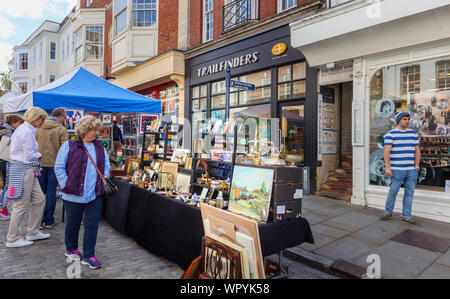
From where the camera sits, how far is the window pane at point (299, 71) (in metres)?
7.90

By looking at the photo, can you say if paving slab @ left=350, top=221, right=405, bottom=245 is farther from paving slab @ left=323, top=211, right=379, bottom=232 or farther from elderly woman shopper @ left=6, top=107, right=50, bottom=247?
elderly woman shopper @ left=6, top=107, right=50, bottom=247

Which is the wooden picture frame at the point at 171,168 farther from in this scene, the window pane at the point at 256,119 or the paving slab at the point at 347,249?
the window pane at the point at 256,119

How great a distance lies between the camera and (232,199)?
3357 mm

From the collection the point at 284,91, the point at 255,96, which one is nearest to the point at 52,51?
the point at 255,96

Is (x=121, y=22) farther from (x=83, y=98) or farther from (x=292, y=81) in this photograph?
(x=292, y=81)

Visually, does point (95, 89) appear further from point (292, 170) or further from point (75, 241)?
point (292, 170)

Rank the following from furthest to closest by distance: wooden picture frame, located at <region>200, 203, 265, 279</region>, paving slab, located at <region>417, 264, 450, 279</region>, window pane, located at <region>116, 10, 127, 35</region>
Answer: window pane, located at <region>116, 10, 127, 35</region> < paving slab, located at <region>417, 264, 450, 279</region> < wooden picture frame, located at <region>200, 203, 265, 279</region>

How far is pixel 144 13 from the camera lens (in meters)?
13.8

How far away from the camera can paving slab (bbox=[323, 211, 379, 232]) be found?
512 cm

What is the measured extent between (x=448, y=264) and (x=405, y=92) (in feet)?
12.7

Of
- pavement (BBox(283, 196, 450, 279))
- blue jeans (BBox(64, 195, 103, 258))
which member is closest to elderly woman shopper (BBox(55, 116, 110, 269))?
blue jeans (BBox(64, 195, 103, 258))

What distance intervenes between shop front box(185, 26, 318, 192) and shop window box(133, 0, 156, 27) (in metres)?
4.76

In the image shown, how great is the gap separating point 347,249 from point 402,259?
66 cm
